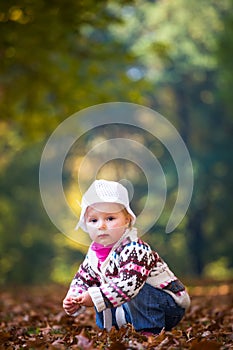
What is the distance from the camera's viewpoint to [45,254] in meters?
24.8

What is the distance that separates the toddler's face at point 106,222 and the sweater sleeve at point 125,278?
0.09 m

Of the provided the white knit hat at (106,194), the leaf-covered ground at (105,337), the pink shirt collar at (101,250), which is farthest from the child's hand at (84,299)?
the white knit hat at (106,194)

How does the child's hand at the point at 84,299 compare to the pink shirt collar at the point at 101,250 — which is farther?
the pink shirt collar at the point at 101,250

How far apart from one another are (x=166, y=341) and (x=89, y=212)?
0.89 meters

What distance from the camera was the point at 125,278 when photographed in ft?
11.7

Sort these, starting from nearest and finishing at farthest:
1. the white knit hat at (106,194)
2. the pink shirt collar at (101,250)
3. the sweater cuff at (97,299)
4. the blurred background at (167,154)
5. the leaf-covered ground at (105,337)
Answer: the leaf-covered ground at (105,337)
the sweater cuff at (97,299)
the white knit hat at (106,194)
the pink shirt collar at (101,250)
the blurred background at (167,154)

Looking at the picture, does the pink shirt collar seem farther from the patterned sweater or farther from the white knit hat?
the white knit hat

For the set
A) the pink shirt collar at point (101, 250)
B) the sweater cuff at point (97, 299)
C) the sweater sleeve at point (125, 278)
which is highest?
the pink shirt collar at point (101, 250)

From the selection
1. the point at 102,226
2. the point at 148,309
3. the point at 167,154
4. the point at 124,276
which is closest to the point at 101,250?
the point at 102,226

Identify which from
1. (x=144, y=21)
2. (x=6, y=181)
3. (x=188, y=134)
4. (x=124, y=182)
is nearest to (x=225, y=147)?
(x=188, y=134)

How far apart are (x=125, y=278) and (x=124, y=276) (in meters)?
0.01

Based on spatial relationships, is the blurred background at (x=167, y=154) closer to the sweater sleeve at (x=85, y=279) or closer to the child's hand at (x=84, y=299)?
the sweater sleeve at (x=85, y=279)

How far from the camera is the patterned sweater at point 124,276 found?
3557mm

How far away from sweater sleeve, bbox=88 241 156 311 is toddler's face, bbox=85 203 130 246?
9 centimetres
